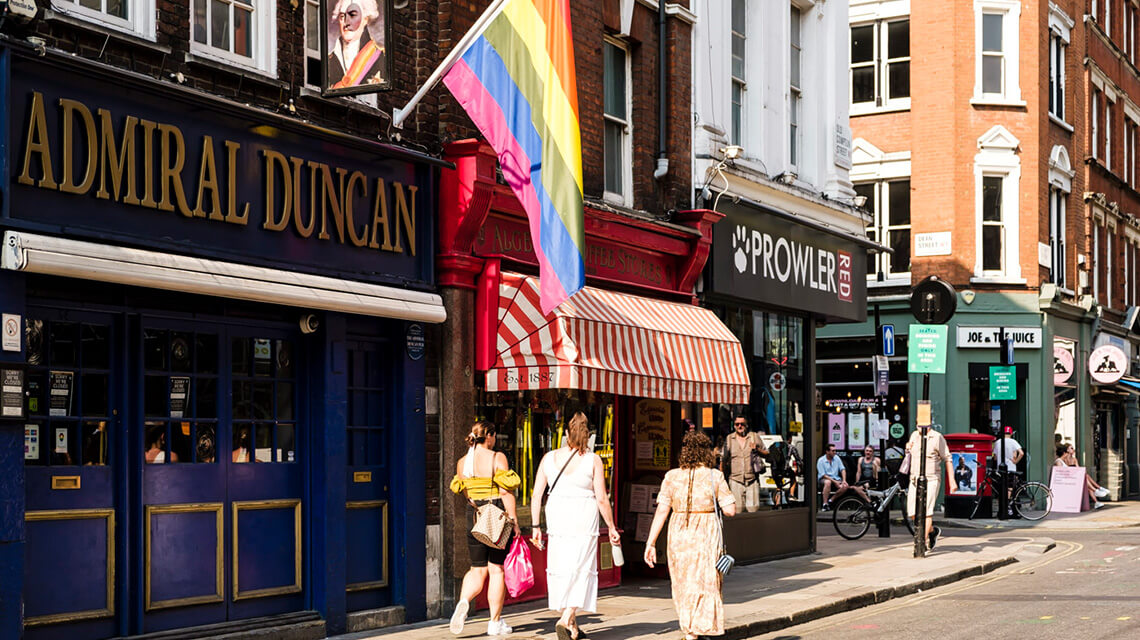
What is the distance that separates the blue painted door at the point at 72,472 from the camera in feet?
31.4

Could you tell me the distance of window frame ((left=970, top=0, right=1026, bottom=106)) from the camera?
112ft

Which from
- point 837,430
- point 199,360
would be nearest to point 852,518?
point 837,430

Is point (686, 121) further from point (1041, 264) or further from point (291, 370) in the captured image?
point (1041, 264)

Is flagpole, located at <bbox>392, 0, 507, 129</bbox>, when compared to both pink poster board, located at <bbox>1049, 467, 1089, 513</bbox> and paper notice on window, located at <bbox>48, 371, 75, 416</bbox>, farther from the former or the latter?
pink poster board, located at <bbox>1049, 467, 1089, 513</bbox>

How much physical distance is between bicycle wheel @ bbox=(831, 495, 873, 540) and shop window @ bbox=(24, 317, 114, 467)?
609 inches

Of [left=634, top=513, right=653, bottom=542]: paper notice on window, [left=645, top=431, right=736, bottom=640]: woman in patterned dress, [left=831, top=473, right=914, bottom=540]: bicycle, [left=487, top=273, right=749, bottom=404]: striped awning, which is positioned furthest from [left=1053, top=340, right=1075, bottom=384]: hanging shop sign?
[left=645, top=431, right=736, bottom=640]: woman in patterned dress

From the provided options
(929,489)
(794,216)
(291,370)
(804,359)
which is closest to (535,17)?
(291,370)

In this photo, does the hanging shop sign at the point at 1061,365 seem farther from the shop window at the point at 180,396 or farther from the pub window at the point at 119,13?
the pub window at the point at 119,13

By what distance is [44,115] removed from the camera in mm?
9391

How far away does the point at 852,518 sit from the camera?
76.2 ft

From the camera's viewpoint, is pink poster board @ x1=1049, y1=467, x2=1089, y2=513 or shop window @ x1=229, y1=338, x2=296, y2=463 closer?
shop window @ x1=229, y1=338, x2=296, y2=463

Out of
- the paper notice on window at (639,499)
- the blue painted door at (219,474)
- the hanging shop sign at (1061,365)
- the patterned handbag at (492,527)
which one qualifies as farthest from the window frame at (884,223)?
the blue painted door at (219,474)

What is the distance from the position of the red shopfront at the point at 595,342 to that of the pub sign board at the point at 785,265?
635mm

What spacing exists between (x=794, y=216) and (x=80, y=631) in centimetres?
1247
